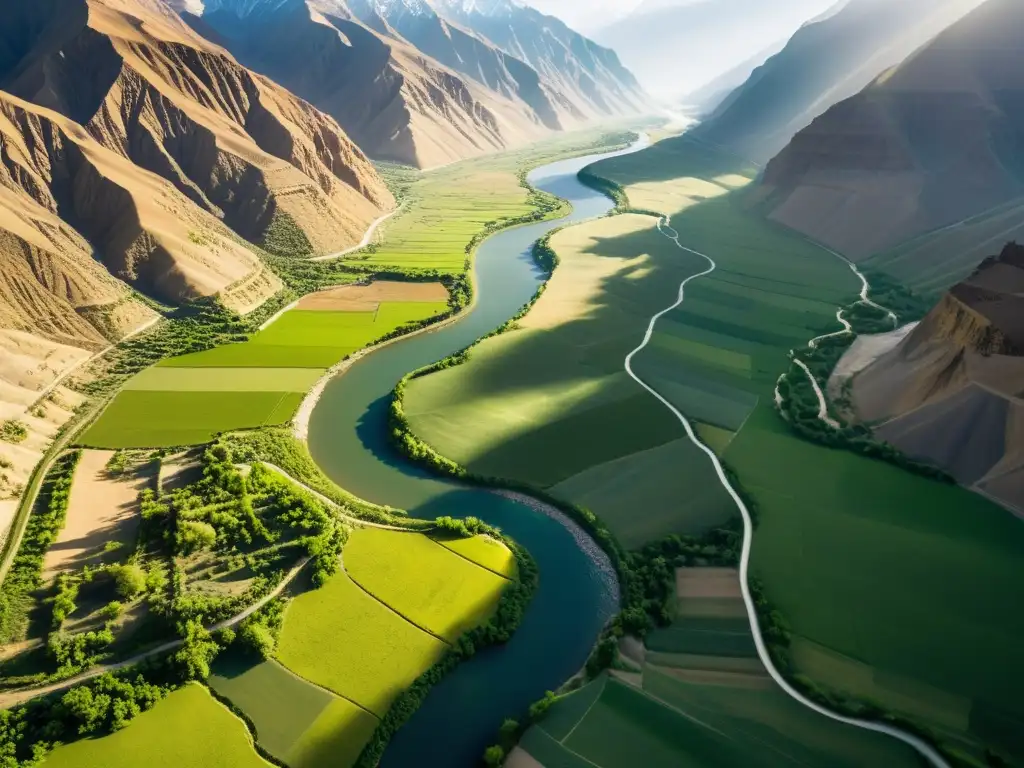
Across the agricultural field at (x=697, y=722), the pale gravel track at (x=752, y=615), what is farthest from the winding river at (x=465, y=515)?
the pale gravel track at (x=752, y=615)

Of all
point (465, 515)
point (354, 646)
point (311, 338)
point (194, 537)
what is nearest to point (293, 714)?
point (354, 646)

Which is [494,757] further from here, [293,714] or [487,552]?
[487,552]

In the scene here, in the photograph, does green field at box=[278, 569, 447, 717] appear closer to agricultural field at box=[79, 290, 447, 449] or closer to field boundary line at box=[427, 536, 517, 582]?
field boundary line at box=[427, 536, 517, 582]

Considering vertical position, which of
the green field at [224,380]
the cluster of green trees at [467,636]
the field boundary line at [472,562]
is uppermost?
the green field at [224,380]

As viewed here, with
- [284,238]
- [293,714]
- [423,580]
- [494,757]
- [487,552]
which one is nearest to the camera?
[494,757]

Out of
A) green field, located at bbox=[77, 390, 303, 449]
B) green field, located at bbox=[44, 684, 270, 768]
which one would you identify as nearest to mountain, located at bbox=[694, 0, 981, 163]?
green field, located at bbox=[77, 390, 303, 449]

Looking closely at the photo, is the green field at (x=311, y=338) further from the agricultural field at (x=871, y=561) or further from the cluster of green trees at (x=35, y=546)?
the agricultural field at (x=871, y=561)

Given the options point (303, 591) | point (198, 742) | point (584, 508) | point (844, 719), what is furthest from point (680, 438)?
point (198, 742)
